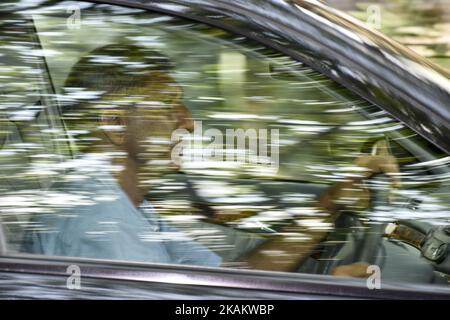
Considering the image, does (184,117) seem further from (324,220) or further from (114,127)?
(324,220)

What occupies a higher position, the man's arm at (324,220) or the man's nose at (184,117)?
the man's nose at (184,117)

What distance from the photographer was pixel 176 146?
6.40 feet

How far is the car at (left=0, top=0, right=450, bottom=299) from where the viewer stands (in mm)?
1864

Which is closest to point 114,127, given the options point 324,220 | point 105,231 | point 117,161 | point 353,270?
point 117,161

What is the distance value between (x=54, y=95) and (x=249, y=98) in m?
0.46

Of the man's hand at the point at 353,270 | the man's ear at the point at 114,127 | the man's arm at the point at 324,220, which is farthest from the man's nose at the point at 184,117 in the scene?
the man's hand at the point at 353,270

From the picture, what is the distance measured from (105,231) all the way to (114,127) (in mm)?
234

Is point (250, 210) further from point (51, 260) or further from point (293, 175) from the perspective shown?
point (51, 260)

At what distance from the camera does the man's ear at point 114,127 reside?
1.96 meters

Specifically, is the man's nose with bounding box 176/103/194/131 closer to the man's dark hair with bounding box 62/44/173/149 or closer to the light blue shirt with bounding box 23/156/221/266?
the man's dark hair with bounding box 62/44/173/149

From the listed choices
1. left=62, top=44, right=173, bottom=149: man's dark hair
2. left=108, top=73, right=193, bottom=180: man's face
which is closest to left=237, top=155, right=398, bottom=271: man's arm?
left=108, top=73, right=193, bottom=180: man's face

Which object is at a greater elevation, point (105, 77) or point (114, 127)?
point (105, 77)

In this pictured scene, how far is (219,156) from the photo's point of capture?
193 cm

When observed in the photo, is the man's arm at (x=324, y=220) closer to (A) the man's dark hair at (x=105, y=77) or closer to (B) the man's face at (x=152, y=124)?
(B) the man's face at (x=152, y=124)
